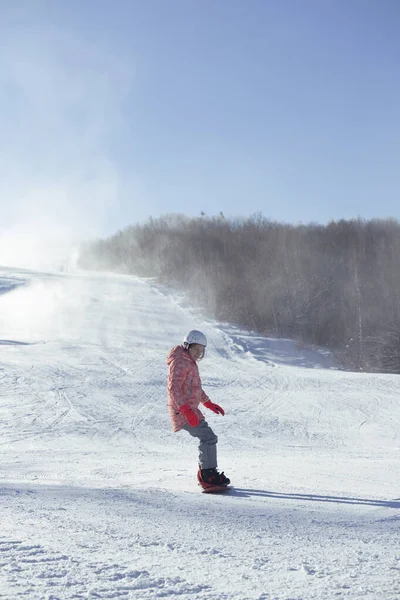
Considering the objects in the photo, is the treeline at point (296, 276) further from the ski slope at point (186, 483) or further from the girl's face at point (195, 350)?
the girl's face at point (195, 350)

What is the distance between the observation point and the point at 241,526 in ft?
13.1

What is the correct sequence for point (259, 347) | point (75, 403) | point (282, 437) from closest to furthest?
point (282, 437) → point (75, 403) → point (259, 347)

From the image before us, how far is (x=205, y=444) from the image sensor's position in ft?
18.7

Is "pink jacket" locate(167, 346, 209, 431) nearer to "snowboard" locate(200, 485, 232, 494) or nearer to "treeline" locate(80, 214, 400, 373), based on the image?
"snowboard" locate(200, 485, 232, 494)

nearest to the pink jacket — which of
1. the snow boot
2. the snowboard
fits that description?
the snow boot

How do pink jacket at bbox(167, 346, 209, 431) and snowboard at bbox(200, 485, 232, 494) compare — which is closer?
snowboard at bbox(200, 485, 232, 494)

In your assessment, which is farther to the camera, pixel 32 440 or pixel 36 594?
pixel 32 440

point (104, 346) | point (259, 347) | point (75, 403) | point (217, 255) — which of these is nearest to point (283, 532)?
point (75, 403)

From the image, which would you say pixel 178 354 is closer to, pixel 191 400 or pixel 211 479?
pixel 191 400

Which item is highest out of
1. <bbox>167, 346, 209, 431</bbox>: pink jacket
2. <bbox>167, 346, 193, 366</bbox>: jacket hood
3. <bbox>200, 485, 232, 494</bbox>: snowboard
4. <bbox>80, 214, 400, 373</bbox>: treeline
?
<bbox>80, 214, 400, 373</bbox>: treeline

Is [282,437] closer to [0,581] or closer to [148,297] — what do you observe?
[0,581]

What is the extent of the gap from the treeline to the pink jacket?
22366 millimetres

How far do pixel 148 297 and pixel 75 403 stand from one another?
65.9 feet

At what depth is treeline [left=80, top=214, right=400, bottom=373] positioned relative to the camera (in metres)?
31.7
